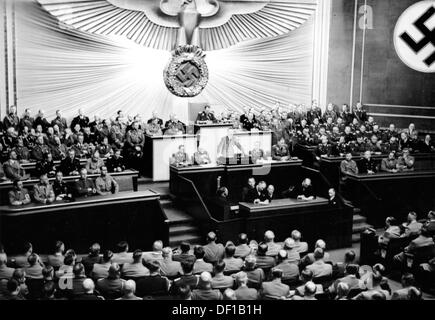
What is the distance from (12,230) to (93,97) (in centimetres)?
617

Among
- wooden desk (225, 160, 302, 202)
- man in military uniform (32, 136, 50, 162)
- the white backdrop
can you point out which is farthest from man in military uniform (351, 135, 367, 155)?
man in military uniform (32, 136, 50, 162)

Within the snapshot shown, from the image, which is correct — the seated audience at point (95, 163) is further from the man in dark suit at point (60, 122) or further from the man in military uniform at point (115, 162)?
the man in dark suit at point (60, 122)

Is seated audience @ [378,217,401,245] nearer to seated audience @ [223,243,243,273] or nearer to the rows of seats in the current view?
the rows of seats

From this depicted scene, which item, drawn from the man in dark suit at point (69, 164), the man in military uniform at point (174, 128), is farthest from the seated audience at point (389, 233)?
the man in dark suit at point (69, 164)

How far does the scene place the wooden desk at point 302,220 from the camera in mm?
10180

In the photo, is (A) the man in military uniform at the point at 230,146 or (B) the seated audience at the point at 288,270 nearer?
(B) the seated audience at the point at 288,270

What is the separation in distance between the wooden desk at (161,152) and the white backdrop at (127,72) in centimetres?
284

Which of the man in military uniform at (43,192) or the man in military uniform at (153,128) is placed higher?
the man in military uniform at (153,128)

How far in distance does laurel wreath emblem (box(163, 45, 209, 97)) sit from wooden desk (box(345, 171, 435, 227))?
5.11m

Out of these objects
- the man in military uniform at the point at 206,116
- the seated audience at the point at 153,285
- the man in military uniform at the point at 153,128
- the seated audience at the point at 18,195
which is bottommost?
the seated audience at the point at 153,285

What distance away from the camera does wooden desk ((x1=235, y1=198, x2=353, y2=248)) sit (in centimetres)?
1018

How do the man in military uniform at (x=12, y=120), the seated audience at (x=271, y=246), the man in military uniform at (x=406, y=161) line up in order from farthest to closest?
the man in military uniform at (x=406, y=161)
the man in military uniform at (x=12, y=120)
the seated audience at (x=271, y=246)

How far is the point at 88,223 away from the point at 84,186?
938 mm
